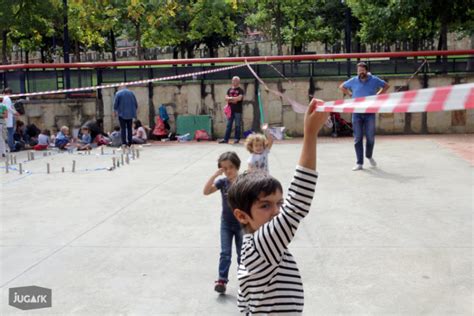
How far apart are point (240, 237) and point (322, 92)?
1121 centimetres

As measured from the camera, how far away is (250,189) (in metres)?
2.13

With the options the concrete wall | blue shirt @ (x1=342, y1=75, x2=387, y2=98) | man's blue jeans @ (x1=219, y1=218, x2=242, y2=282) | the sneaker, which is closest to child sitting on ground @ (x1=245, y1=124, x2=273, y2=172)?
man's blue jeans @ (x1=219, y1=218, x2=242, y2=282)

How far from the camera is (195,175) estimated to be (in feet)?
32.2

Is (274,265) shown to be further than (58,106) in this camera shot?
No

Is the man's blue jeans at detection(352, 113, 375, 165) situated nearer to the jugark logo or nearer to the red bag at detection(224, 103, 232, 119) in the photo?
the red bag at detection(224, 103, 232, 119)

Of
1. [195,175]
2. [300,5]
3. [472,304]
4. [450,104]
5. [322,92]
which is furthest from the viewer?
[300,5]

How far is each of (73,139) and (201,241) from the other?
Result: 10711 millimetres

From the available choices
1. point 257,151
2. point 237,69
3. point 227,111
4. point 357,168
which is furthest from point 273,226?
point 237,69

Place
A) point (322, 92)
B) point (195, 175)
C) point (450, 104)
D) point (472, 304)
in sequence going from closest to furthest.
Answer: point (450, 104) < point (472, 304) < point (195, 175) < point (322, 92)

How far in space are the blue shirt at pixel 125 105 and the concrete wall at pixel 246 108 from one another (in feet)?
7.11

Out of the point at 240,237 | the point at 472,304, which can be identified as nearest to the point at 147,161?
the point at 240,237

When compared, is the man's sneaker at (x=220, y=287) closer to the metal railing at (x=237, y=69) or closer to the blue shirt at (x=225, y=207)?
the blue shirt at (x=225, y=207)

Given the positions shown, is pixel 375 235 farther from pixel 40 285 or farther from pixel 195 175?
pixel 195 175

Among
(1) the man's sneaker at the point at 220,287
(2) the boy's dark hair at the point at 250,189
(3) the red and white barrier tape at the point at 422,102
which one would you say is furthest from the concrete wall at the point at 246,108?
(2) the boy's dark hair at the point at 250,189
